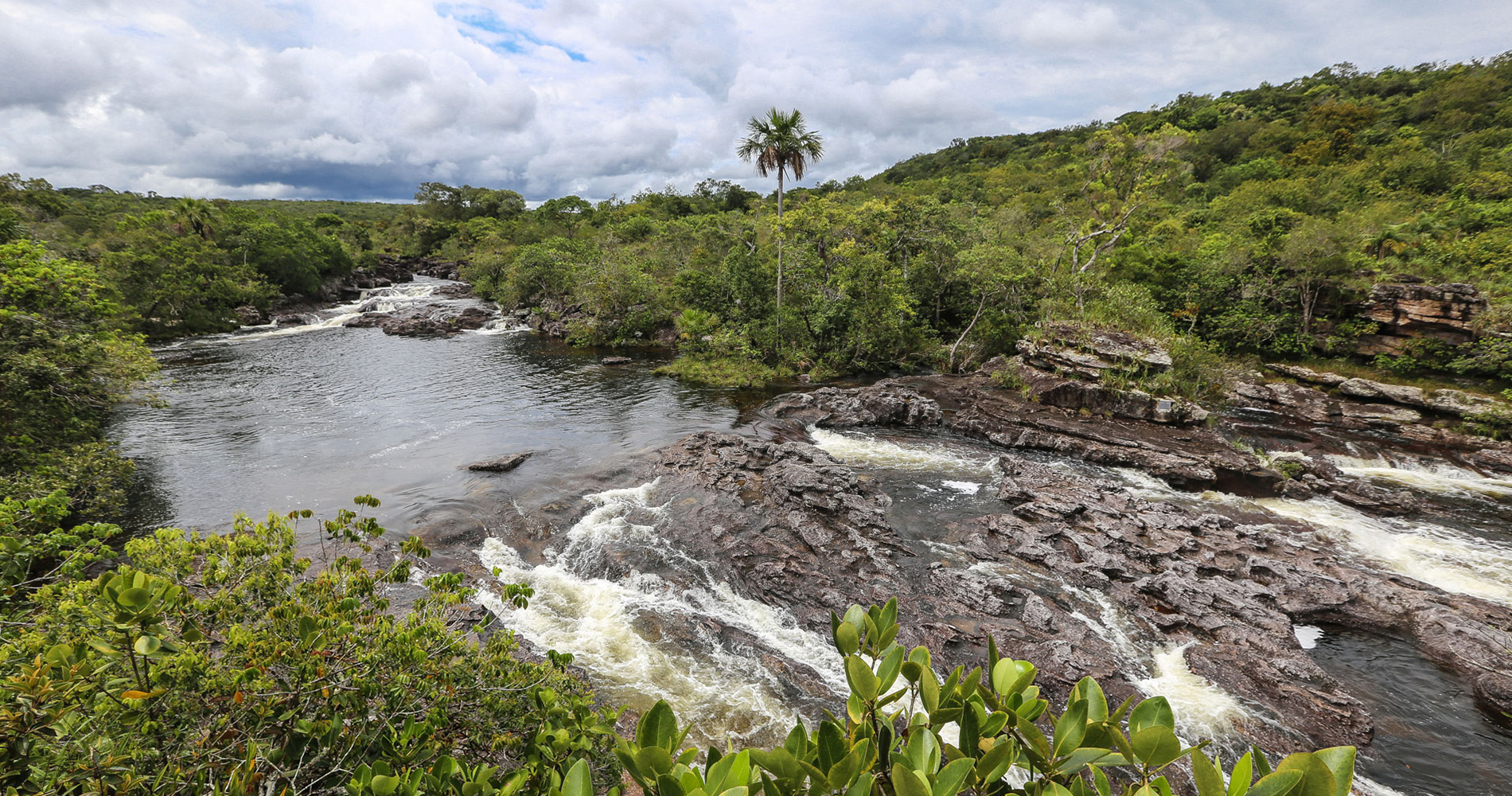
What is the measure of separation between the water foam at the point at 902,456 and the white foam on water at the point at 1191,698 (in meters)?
6.83

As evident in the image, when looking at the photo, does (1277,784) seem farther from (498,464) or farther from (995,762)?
(498,464)

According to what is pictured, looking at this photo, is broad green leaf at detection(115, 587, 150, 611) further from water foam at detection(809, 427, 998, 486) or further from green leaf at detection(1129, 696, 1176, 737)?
water foam at detection(809, 427, 998, 486)

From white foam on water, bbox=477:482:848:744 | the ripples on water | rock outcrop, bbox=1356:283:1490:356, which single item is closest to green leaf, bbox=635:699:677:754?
white foam on water, bbox=477:482:848:744

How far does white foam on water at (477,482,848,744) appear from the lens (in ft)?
25.0

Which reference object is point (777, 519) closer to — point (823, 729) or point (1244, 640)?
point (1244, 640)

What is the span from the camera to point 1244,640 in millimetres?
8680

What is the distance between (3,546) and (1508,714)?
15.7m

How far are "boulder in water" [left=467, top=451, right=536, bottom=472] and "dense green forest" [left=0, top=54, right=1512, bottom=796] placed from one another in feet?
12.3

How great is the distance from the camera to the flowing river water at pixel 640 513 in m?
7.73

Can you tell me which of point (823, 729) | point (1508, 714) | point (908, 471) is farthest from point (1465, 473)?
point (823, 729)

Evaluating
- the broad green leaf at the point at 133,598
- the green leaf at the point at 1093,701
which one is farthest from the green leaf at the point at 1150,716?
the broad green leaf at the point at 133,598

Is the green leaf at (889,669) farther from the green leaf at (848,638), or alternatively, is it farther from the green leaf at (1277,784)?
the green leaf at (1277,784)

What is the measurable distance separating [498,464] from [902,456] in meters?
11.6

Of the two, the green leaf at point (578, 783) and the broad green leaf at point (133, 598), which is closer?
the green leaf at point (578, 783)
